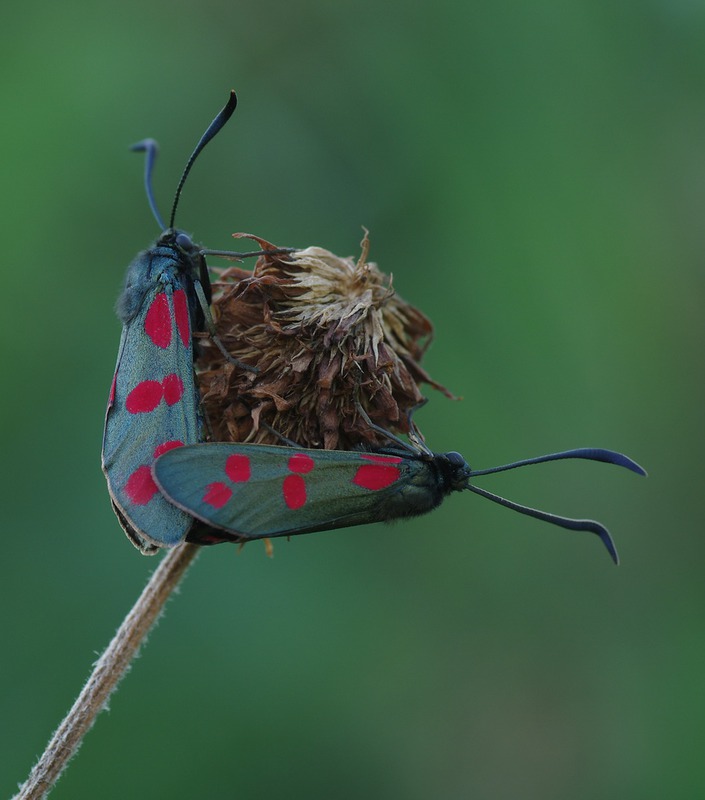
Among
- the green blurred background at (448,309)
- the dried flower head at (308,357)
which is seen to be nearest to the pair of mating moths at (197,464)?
the dried flower head at (308,357)

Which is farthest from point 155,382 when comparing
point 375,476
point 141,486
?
point 375,476

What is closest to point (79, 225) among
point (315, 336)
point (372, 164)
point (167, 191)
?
point (167, 191)

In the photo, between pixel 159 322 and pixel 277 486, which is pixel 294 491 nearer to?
pixel 277 486

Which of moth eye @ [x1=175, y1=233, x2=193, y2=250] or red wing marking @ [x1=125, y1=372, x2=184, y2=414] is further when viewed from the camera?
moth eye @ [x1=175, y1=233, x2=193, y2=250]

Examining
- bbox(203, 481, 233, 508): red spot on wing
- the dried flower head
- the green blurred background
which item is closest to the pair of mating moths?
bbox(203, 481, 233, 508): red spot on wing

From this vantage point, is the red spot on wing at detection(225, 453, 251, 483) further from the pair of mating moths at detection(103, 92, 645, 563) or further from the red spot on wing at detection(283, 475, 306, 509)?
the red spot on wing at detection(283, 475, 306, 509)
